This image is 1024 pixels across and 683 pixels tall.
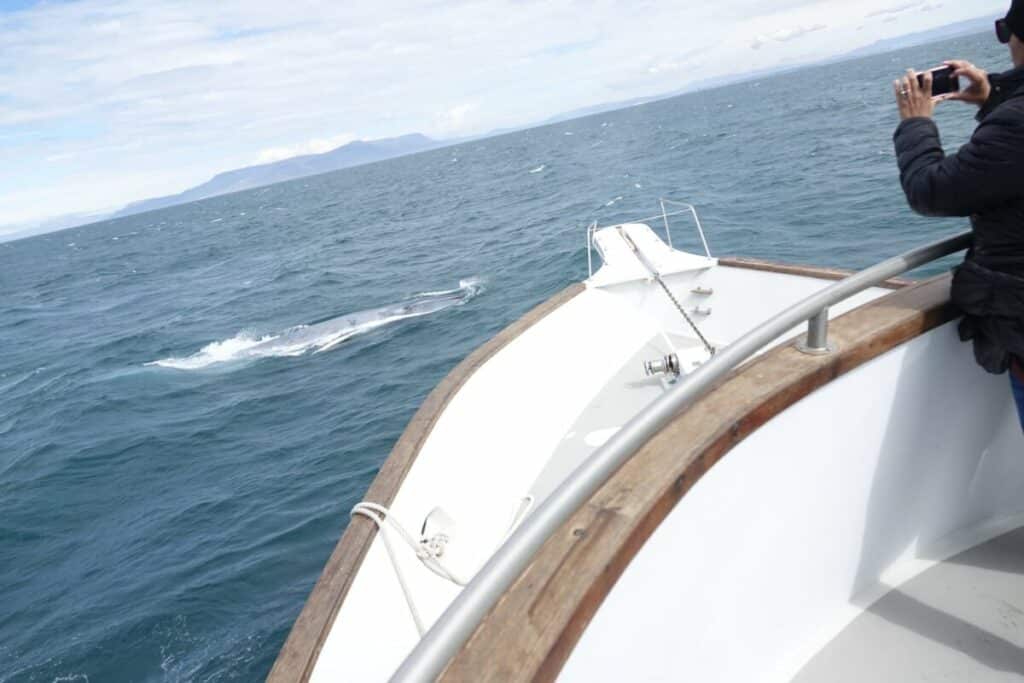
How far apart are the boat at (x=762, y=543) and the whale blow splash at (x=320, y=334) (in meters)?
15.1

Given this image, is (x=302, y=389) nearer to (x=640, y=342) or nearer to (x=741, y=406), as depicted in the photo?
(x=640, y=342)

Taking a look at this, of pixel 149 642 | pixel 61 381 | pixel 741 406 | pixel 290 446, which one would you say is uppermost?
pixel 741 406

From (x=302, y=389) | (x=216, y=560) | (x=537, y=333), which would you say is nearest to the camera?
(x=537, y=333)

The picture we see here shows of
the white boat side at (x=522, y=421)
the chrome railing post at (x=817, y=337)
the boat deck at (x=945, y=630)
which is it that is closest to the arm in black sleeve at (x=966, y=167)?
the chrome railing post at (x=817, y=337)

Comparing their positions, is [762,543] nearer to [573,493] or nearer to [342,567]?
[573,493]

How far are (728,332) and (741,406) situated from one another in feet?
15.5

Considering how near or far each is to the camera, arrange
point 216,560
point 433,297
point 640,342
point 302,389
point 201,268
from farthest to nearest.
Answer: point 201,268 < point 433,297 < point 302,389 < point 216,560 < point 640,342

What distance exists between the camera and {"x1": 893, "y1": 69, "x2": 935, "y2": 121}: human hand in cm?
190

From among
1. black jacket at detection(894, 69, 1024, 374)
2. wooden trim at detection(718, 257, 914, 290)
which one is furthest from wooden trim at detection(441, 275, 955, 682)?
wooden trim at detection(718, 257, 914, 290)

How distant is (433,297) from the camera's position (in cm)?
1977

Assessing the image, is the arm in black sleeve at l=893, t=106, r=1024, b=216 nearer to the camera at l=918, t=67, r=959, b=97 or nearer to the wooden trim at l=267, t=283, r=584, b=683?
the camera at l=918, t=67, r=959, b=97

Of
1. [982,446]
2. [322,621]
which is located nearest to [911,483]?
[982,446]

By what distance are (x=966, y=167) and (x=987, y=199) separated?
127 mm

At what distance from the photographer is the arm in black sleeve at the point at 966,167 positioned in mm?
1602
